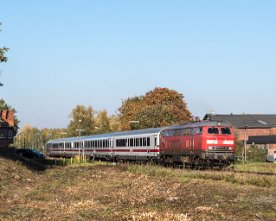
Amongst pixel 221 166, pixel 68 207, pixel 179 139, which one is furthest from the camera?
pixel 179 139

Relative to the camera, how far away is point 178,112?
10475 cm

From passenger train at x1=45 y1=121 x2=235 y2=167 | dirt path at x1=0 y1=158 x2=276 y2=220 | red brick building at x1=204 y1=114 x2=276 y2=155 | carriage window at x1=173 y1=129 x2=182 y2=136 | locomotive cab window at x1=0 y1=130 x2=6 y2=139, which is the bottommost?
dirt path at x1=0 y1=158 x2=276 y2=220

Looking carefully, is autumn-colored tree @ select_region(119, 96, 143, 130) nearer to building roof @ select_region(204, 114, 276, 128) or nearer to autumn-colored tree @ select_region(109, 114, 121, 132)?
autumn-colored tree @ select_region(109, 114, 121, 132)

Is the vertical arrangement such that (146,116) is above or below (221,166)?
above

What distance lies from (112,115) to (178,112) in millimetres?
50758

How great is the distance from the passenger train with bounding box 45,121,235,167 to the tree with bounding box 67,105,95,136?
69.1 meters

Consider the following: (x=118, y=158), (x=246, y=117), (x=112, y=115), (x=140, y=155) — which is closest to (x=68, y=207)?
(x=140, y=155)

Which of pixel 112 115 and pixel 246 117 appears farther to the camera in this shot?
pixel 112 115

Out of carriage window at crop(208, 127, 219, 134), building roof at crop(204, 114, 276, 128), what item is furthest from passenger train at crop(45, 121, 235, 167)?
building roof at crop(204, 114, 276, 128)

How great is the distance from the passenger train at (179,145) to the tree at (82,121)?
69056mm

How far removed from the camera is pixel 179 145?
3731cm

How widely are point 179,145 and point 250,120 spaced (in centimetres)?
8056

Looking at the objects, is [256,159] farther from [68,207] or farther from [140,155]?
[68,207]

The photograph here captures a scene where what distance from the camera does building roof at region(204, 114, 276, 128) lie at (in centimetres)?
11044
